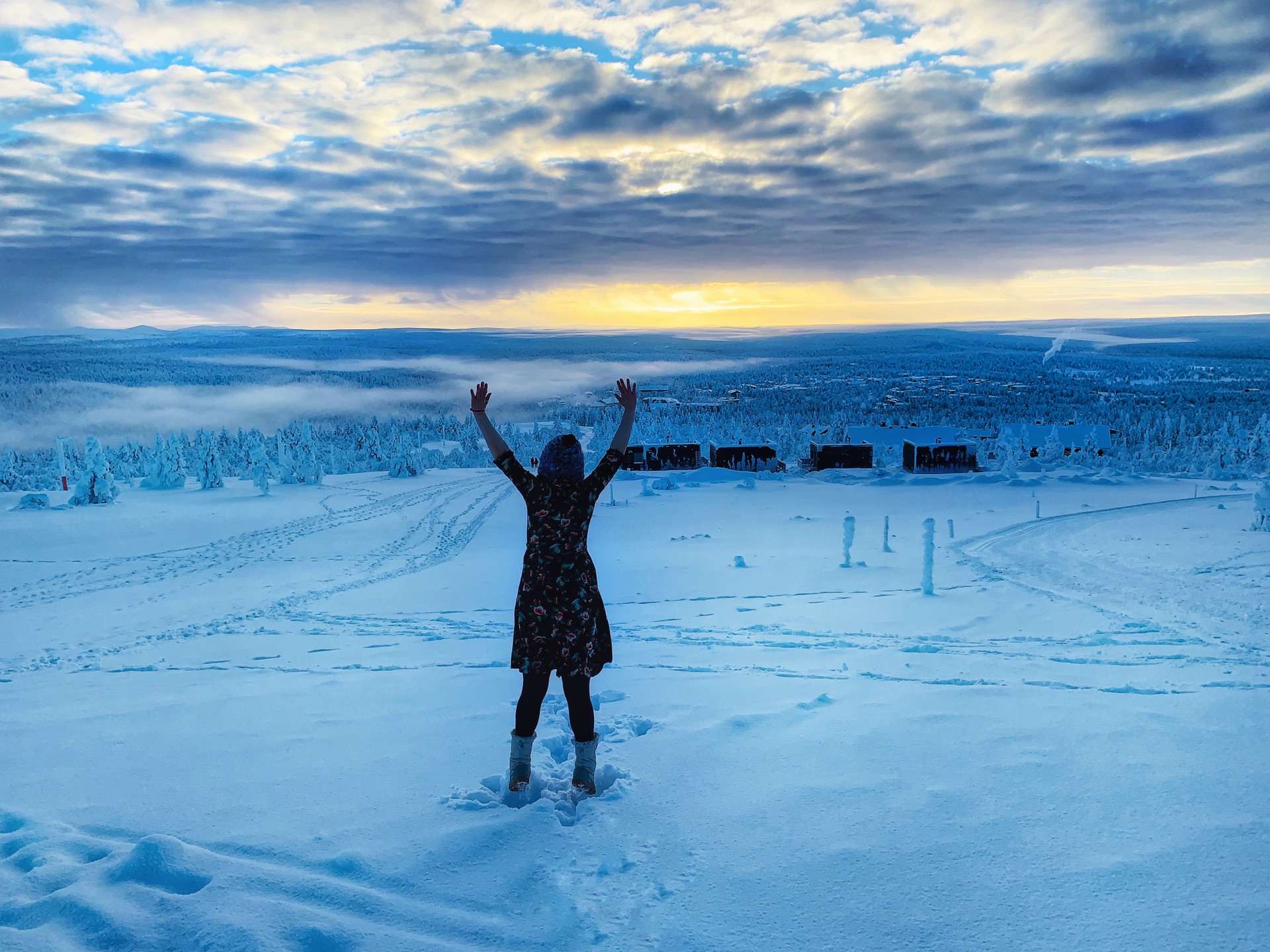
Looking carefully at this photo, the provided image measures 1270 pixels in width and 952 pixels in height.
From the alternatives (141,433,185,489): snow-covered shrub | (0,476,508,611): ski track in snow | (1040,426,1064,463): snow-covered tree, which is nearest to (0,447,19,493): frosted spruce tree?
(141,433,185,489): snow-covered shrub

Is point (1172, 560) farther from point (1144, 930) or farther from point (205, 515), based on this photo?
point (205, 515)

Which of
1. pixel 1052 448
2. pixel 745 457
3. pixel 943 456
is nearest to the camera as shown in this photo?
pixel 943 456

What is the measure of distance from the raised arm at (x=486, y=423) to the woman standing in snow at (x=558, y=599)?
0.73 feet

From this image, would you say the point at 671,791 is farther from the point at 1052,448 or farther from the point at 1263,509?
the point at 1052,448

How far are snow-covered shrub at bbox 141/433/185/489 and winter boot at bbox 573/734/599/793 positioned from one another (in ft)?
163

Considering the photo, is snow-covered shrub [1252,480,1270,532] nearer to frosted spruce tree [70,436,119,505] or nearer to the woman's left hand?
the woman's left hand

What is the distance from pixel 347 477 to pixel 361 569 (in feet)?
115

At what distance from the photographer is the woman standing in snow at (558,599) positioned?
12.9 feet

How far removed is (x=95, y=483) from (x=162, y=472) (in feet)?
37.2

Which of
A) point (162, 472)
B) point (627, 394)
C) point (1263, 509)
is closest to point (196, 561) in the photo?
point (627, 394)

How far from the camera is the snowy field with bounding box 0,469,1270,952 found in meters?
3.06

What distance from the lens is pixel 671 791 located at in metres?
4.21

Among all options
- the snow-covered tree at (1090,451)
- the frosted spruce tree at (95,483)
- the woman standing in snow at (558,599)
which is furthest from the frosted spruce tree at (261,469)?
the snow-covered tree at (1090,451)

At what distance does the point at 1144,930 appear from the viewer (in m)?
2.93
